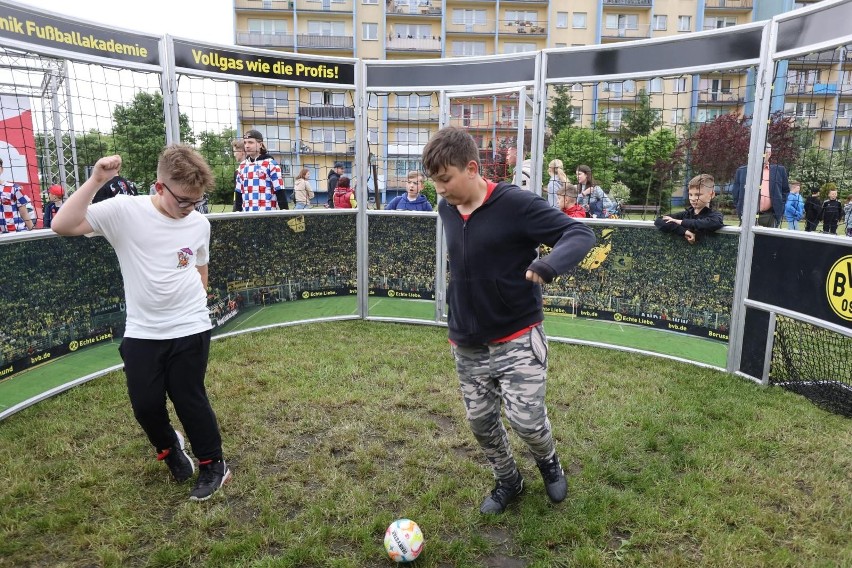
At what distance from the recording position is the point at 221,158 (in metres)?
7.03

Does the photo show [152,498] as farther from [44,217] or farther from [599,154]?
[599,154]

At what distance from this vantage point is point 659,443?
3934mm

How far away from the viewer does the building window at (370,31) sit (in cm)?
3981

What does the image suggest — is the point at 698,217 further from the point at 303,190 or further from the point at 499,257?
the point at 303,190

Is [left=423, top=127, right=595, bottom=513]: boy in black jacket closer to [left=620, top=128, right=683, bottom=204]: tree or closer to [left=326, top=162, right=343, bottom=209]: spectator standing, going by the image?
[left=620, top=128, right=683, bottom=204]: tree

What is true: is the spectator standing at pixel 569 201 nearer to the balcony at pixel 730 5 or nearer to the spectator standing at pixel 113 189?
the spectator standing at pixel 113 189

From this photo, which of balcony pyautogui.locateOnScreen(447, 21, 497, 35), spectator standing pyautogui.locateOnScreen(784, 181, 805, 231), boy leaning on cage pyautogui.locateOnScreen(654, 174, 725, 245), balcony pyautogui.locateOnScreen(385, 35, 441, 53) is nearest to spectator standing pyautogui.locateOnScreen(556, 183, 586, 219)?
boy leaning on cage pyautogui.locateOnScreen(654, 174, 725, 245)

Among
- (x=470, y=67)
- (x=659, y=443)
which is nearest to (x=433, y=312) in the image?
(x=470, y=67)

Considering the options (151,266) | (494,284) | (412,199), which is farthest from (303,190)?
(494,284)

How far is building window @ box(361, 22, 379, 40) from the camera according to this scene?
131 feet

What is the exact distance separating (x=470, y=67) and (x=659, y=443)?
4.51m

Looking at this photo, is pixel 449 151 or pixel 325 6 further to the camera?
pixel 325 6

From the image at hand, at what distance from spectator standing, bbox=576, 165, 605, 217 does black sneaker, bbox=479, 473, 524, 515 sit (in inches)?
173

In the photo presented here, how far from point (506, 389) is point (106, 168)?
2.23 m
